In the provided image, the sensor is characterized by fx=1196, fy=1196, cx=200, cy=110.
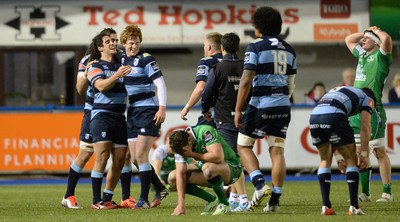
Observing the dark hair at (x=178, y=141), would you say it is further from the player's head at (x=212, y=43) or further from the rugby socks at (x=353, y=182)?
the player's head at (x=212, y=43)

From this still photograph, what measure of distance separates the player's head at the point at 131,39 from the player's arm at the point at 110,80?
18.2 inches

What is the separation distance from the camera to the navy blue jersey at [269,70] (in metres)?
12.6

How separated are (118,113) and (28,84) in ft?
41.1

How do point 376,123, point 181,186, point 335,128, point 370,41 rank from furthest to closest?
point 376,123, point 370,41, point 181,186, point 335,128

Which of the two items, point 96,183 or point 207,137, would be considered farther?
point 96,183

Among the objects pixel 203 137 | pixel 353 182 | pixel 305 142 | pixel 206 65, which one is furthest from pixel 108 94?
pixel 305 142

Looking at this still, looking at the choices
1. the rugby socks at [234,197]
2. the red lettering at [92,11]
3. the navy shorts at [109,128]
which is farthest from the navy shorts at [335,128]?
the red lettering at [92,11]

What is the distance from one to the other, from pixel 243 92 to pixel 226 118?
51.1 inches

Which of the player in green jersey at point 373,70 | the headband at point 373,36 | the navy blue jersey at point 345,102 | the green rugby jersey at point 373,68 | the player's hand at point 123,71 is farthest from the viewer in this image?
the green rugby jersey at point 373,68

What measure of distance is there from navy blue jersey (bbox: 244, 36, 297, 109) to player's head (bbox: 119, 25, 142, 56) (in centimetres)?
167

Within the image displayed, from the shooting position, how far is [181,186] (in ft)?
40.5

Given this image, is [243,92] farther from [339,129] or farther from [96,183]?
[96,183]

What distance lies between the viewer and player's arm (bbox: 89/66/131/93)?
525 inches

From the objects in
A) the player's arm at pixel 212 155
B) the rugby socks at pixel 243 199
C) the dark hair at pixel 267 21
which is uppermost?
the dark hair at pixel 267 21
